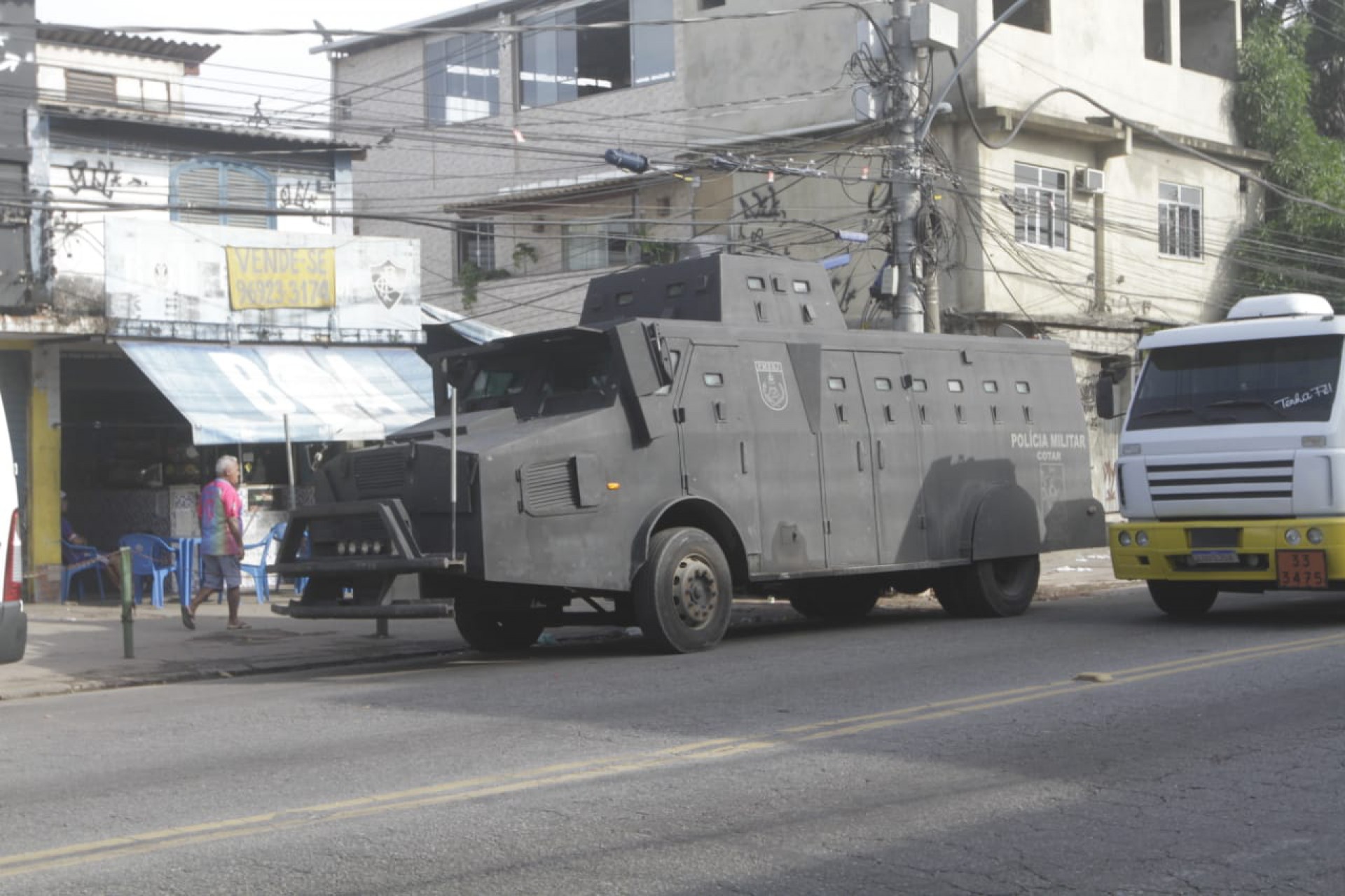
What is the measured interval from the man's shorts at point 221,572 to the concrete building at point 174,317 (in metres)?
3.03

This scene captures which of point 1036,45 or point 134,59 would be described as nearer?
point 1036,45

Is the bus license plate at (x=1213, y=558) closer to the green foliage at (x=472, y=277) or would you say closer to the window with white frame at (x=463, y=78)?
the green foliage at (x=472, y=277)

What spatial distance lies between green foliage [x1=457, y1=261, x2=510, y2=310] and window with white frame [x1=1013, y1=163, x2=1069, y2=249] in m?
12.1

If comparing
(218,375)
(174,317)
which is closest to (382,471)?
(218,375)

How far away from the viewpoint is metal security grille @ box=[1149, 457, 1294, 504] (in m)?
13.5

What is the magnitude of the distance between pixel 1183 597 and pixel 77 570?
45.0ft

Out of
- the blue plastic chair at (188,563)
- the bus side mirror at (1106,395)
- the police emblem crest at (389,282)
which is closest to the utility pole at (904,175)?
the bus side mirror at (1106,395)

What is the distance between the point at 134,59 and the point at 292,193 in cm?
1459

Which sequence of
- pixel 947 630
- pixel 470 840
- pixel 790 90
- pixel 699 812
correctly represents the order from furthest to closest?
pixel 790 90 < pixel 947 630 < pixel 699 812 < pixel 470 840

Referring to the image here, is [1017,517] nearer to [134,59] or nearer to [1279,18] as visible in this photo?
[1279,18]

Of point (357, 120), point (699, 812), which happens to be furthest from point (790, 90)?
point (699, 812)

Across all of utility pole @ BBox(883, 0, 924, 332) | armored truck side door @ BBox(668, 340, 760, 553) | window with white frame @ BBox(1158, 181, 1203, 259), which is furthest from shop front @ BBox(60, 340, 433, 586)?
window with white frame @ BBox(1158, 181, 1203, 259)

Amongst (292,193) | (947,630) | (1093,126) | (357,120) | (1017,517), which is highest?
(357,120)

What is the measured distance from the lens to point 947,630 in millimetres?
14625
